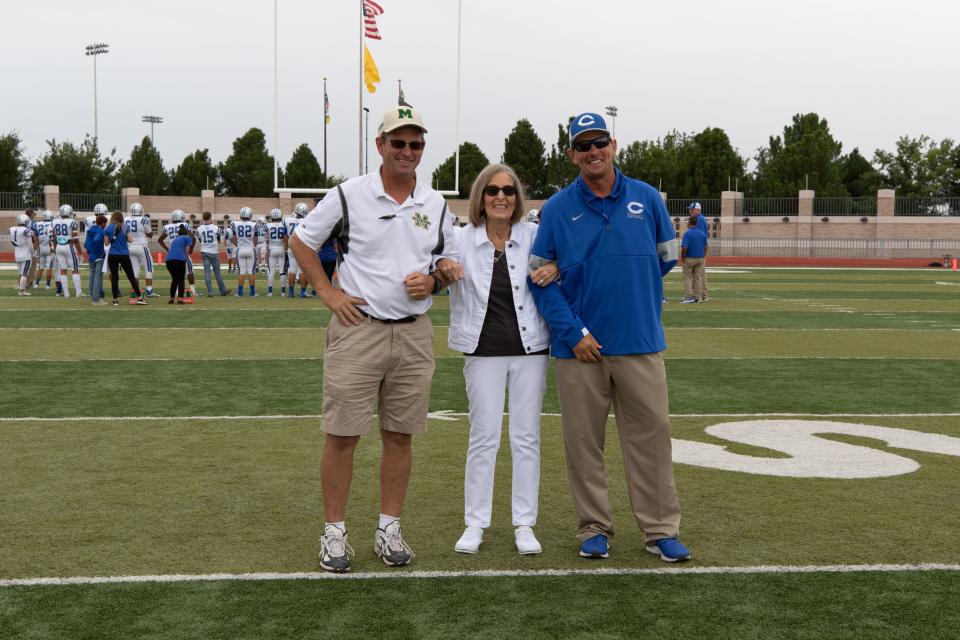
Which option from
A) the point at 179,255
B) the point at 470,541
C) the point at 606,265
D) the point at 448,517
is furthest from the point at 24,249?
the point at 606,265

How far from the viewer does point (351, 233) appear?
437cm

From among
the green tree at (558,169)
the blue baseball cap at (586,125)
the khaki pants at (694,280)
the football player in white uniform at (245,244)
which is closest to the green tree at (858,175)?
the green tree at (558,169)

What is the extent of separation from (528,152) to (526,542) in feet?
244

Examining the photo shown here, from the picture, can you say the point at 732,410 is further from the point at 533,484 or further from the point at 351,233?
the point at 351,233

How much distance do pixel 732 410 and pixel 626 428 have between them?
387 cm

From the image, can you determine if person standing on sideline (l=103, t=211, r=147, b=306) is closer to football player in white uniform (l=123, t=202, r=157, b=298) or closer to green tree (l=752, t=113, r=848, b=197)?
football player in white uniform (l=123, t=202, r=157, b=298)

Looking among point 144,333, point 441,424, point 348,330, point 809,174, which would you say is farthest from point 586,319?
point 809,174

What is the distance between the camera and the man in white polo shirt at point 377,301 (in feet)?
14.3

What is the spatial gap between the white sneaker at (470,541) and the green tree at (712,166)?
65.2 metres

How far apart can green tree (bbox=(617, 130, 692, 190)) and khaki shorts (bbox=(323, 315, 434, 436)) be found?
63.9 meters

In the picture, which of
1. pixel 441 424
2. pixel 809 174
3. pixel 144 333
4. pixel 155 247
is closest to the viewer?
pixel 441 424

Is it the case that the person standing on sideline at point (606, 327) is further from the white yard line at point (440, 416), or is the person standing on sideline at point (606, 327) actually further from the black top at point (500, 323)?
the white yard line at point (440, 416)

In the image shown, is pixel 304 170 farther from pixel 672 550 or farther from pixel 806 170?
pixel 672 550

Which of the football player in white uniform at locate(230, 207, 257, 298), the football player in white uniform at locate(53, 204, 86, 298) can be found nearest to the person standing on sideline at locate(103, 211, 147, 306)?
the football player in white uniform at locate(53, 204, 86, 298)
